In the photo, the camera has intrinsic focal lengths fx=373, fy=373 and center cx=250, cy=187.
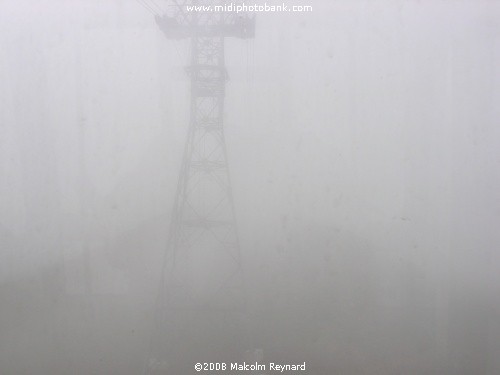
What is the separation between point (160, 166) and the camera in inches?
62.3

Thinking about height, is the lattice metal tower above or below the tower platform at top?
below

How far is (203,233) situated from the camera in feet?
5.14

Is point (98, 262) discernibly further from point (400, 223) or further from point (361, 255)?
point (400, 223)

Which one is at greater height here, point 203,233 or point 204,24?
point 204,24

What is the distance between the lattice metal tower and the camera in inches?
60.8

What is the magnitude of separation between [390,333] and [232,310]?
0.69 metres

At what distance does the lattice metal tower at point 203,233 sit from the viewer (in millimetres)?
1545

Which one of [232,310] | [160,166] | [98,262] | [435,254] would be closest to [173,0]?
[160,166]

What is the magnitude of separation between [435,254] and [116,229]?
137cm

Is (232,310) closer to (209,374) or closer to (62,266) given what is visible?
(209,374)

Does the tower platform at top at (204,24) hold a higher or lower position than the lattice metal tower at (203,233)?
higher

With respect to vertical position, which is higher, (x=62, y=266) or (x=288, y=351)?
(x=62, y=266)

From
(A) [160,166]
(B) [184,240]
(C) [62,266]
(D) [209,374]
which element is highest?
(A) [160,166]

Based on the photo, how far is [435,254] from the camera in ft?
5.23
